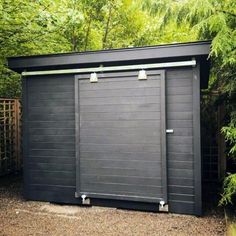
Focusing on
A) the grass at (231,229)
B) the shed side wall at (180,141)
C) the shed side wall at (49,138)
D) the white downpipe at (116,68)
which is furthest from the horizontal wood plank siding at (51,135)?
the grass at (231,229)

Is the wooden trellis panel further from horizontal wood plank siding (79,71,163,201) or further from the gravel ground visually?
horizontal wood plank siding (79,71,163,201)

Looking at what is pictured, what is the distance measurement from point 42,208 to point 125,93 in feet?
7.61

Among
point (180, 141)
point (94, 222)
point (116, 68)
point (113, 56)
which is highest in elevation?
point (113, 56)

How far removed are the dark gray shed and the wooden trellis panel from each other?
2184 millimetres

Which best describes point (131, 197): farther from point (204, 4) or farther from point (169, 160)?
point (204, 4)

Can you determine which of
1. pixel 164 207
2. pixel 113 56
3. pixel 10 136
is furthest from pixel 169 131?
pixel 10 136

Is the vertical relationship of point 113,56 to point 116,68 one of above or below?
above

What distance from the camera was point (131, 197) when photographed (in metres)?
4.58

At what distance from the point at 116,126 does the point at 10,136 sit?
3771 mm

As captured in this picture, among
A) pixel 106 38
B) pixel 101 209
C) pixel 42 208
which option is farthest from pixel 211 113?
pixel 106 38

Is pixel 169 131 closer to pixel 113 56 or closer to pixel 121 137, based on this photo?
pixel 121 137

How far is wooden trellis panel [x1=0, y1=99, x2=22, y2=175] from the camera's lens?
278 inches

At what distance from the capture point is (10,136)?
7.34 meters

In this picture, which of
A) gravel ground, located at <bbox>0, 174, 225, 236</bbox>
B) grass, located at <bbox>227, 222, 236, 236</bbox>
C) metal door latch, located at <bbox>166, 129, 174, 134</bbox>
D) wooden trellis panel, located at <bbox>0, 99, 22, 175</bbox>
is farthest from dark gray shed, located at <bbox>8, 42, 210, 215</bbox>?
wooden trellis panel, located at <bbox>0, 99, 22, 175</bbox>
